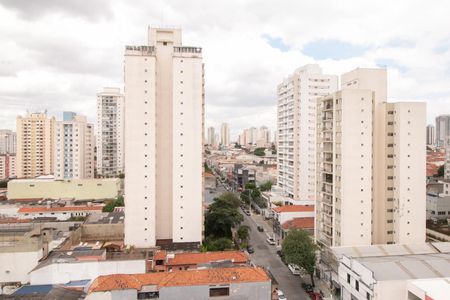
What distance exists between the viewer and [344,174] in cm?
2761

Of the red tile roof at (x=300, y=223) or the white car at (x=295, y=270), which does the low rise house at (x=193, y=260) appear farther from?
the red tile roof at (x=300, y=223)

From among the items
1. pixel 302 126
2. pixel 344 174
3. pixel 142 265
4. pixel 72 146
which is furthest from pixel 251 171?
pixel 142 265

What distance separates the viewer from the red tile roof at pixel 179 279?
18938 millimetres

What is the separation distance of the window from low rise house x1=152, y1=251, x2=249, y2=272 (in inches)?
169

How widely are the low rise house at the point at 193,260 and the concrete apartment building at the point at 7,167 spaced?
72919 millimetres

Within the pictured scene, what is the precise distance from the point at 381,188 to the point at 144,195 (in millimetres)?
19463

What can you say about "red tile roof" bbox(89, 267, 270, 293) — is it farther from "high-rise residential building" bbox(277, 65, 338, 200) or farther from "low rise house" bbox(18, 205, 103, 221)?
"high-rise residential building" bbox(277, 65, 338, 200)

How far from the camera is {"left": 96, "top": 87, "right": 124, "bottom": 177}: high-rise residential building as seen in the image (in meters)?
76.8

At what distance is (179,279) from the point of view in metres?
19.4

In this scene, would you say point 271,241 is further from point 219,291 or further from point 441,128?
point 441,128

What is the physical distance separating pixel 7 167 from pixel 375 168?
82882 millimetres

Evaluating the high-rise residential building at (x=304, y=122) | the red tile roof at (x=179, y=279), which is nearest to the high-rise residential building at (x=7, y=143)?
the high-rise residential building at (x=304, y=122)

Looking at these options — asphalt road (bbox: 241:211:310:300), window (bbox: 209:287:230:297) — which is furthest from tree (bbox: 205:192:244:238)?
window (bbox: 209:287:230:297)

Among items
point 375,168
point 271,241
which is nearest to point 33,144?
point 271,241
